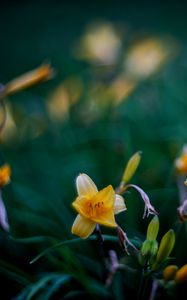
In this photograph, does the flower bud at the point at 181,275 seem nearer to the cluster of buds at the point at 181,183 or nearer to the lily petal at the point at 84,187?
the cluster of buds at the point at 181,183

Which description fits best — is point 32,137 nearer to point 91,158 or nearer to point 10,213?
point 91,158

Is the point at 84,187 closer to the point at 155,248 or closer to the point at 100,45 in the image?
the point at 155,248

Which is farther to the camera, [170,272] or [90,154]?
[90,154]

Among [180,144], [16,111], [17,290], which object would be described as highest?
[16,111]

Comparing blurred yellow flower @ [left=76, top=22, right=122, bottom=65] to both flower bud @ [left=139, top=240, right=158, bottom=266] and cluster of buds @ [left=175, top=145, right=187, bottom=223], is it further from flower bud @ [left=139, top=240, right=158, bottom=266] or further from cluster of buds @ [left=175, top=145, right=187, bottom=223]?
flower bud @ [left=139, top=240, right=158, bottom=266]

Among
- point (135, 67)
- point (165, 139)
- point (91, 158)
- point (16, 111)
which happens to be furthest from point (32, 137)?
point (135, 67)

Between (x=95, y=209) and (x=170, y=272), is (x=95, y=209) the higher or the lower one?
the higher one

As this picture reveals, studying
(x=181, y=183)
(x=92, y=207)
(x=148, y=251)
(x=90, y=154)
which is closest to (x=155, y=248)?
(x=148, y=251)
